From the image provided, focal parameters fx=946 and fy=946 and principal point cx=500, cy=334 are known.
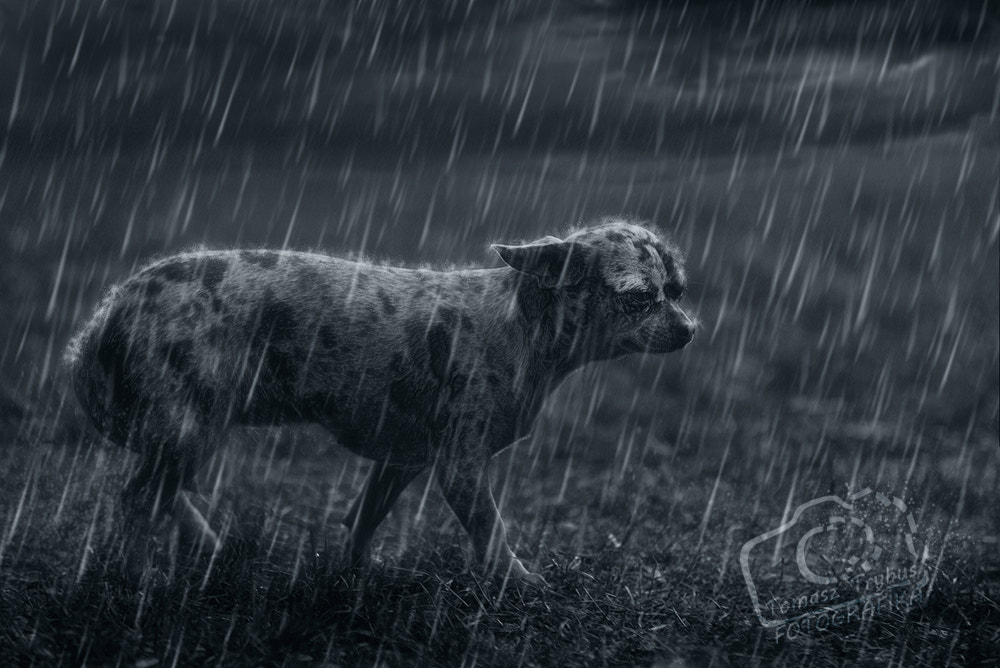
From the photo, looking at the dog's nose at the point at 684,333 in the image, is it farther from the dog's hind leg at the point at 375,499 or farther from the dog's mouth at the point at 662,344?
the dog's hind leg at the point at 375,499

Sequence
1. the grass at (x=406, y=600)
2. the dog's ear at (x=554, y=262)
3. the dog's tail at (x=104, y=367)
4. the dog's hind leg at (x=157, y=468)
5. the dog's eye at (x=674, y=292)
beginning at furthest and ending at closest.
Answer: the dog's eye at (x=674, y=292), the dog's ear at (x=554, y=262), the dog's tail at (x=104, y=367), the dog's hind leg at (x=157, y=468), the grass at (x=406, y=600)

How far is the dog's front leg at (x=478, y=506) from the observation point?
4629mm

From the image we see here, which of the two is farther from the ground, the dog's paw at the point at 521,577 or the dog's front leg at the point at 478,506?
the dog's front leg at the point at 478,506

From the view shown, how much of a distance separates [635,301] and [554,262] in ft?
1.49

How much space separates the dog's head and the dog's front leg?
2.82 feet

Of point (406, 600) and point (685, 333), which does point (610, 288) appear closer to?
point (685, 333)

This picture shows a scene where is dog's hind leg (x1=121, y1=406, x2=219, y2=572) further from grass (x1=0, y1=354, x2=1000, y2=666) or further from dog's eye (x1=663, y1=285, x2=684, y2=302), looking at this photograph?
dog's eye (x1=663, y1=285, x2=684, y2=302)

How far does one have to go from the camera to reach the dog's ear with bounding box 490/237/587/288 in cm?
466

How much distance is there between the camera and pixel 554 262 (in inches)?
187

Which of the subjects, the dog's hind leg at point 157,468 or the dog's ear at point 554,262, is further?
the dog's ear at point 554,262

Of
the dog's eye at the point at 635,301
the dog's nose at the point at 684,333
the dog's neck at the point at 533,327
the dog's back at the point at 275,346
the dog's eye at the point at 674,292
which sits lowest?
the dog's back at the point at 275,346

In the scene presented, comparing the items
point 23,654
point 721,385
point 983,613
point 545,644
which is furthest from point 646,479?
point 23,654
